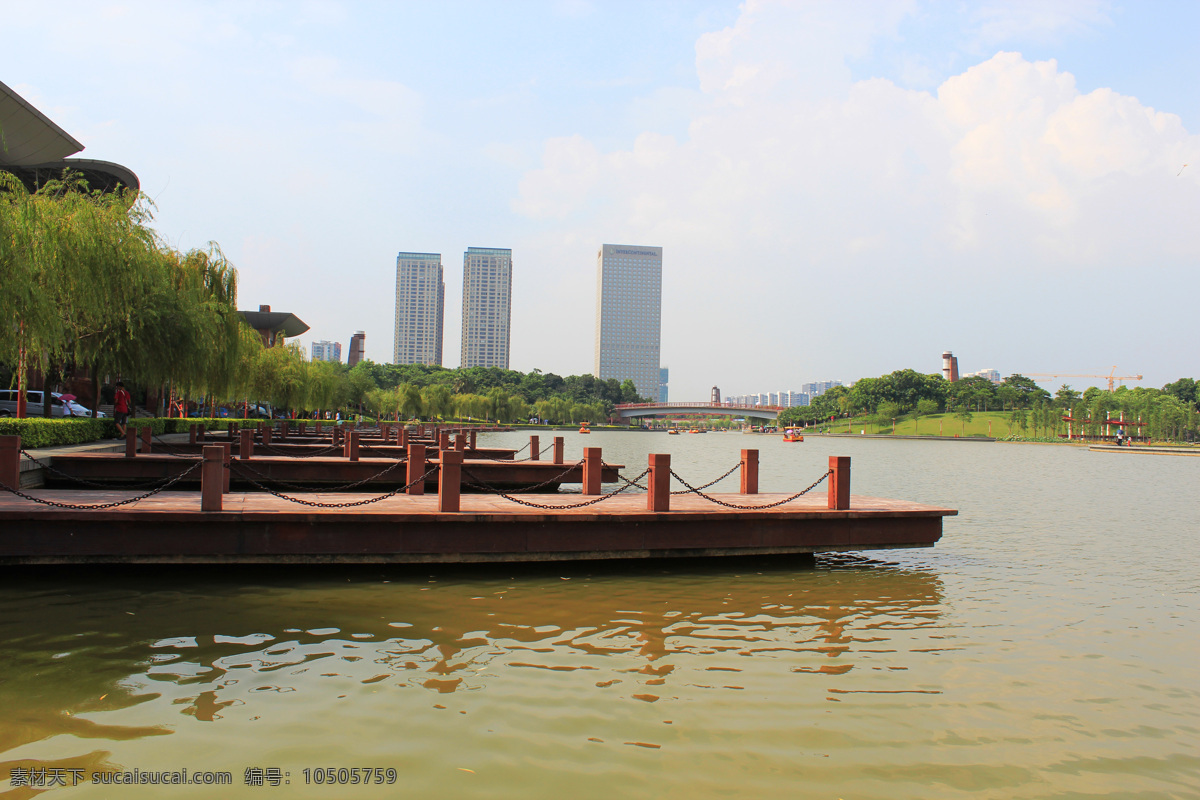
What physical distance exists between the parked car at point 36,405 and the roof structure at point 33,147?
12.9 m

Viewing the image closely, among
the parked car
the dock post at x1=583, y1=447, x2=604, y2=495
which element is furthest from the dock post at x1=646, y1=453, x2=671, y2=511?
the parked car

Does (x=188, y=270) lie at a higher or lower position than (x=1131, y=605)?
higher

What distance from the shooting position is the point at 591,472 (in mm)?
16031

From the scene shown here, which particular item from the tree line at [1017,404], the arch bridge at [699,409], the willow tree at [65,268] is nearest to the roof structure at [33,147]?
the willow tree at [65,268]

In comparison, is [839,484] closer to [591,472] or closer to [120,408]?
[591,472]

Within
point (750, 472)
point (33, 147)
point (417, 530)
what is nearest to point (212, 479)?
point (417, 530)

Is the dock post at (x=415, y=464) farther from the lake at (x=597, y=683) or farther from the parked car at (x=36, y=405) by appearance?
the parked car at (x=36, y=405)

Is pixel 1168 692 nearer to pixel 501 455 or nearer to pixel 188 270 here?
pixel 501 455

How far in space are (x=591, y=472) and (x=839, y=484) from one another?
5.33 meters

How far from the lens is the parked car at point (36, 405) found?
1313 inches

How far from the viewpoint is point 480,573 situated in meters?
11.7

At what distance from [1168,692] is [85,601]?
12.6 metres

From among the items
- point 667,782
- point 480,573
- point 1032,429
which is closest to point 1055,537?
point 480,573

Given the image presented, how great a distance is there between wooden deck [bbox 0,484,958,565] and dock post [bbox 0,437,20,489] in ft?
0.81
